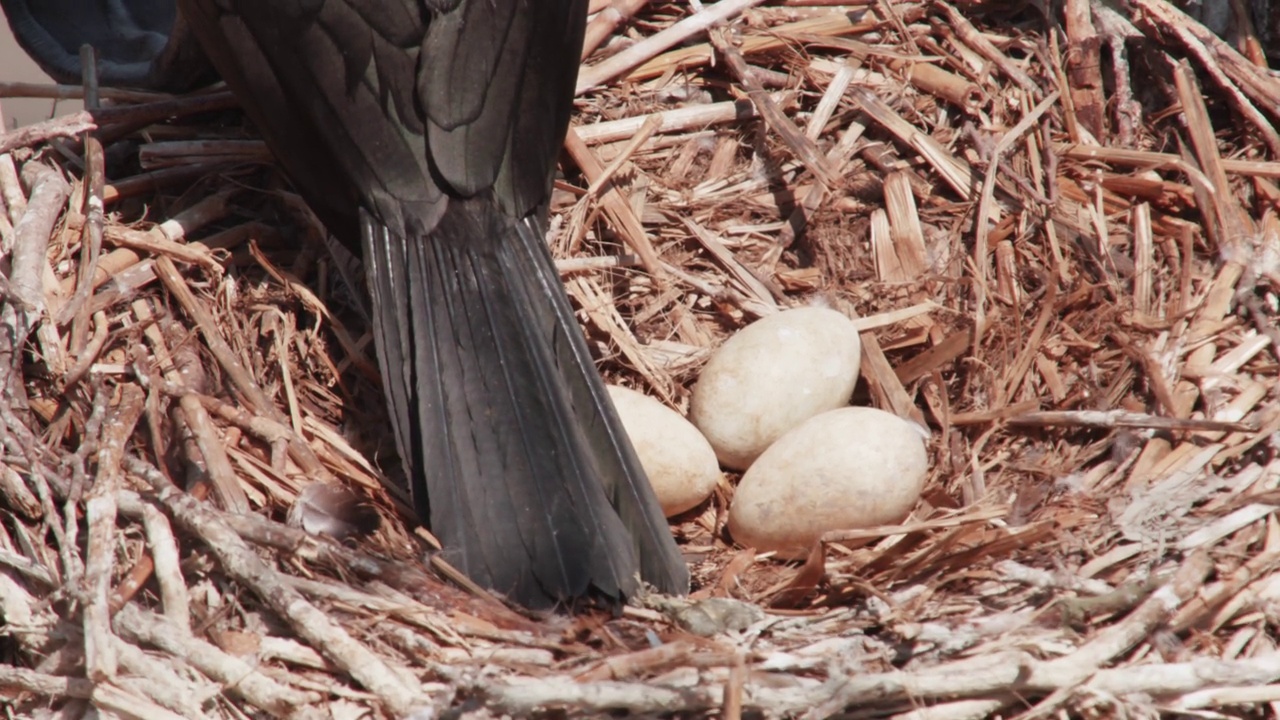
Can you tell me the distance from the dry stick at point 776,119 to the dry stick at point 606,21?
0.20 m

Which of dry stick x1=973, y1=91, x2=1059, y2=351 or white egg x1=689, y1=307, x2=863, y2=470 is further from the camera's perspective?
dry stick x1=973, y1=91, x2=1059, y2=351

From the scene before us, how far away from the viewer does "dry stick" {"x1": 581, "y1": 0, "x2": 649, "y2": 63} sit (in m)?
2.84

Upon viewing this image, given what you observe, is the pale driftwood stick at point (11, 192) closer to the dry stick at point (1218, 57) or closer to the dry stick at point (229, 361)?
the dry stick at point (229, 361)

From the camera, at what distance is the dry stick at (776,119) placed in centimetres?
264

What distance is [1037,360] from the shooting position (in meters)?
2.32

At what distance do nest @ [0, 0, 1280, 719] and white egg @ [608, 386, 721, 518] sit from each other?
0.39 feet

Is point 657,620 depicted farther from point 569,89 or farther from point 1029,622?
point 569,89

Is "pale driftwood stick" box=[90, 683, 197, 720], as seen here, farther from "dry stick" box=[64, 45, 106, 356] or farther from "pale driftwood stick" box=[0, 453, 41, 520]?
"dry stick" box=[64, 45, 106, 356]

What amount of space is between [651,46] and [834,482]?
1.24 meters

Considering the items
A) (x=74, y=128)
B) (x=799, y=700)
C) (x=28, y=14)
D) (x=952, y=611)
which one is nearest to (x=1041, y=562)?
(x=952, y=611)

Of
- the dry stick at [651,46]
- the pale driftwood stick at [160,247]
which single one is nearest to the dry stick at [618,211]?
the dry stick at [651,46]

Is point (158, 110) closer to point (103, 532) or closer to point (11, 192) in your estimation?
point (11, 192)

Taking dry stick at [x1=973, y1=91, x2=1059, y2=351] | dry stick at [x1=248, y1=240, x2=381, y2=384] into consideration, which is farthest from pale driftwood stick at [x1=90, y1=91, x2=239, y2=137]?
dry stick at [x1=973, y1=91, x2=1059, y2=351]

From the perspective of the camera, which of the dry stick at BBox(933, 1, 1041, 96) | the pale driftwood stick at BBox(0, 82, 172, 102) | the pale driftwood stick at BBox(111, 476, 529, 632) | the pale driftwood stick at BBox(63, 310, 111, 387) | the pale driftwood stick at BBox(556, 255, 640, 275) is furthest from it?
the dry stick at BBox(933, 1, 1041, 96)
